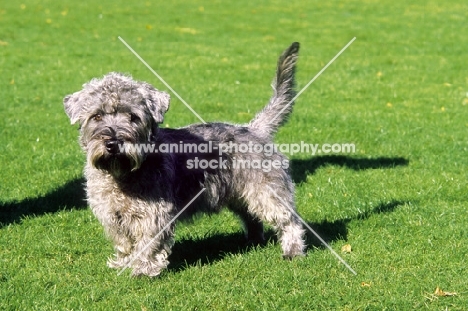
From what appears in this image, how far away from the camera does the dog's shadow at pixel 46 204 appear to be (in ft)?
23.2

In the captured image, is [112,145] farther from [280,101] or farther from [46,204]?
[46,204]

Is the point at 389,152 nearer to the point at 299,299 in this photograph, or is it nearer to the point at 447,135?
the point at 447,135

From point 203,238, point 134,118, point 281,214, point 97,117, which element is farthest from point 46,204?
point 281,214

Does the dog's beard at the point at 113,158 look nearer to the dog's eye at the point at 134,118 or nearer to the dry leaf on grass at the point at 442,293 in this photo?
the dog's eye at the point at 134,118

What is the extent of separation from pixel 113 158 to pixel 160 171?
1.87ft

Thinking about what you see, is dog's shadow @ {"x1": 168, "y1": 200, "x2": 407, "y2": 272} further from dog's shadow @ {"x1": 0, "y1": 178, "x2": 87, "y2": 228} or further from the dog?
dog's shadow @ {"x1": 0, "y1": 178, "x2": 87, "y2": 228}

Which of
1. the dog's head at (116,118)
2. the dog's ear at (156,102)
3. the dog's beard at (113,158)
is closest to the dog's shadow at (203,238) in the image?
the dog's beard at (113,158)

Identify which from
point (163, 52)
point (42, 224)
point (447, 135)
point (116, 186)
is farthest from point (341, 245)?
point (163, 52)

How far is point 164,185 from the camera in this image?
569 cm

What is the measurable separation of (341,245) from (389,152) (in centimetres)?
346

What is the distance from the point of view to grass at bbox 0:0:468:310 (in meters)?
5.43

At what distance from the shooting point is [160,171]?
18.6 ft

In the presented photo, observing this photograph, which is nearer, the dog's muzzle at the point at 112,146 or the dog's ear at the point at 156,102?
the dog's muzzle at the point at 112,146

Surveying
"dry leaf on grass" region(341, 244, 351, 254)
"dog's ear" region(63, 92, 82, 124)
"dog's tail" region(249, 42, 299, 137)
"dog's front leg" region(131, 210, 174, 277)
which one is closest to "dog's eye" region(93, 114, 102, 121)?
"dog's ear" region(63, 92, 82, 124)
